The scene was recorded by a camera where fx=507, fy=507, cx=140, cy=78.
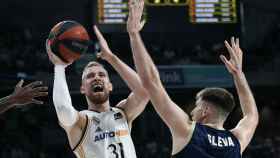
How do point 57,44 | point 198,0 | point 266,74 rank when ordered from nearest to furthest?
point 57,44 → point 198,0 → point 266,74

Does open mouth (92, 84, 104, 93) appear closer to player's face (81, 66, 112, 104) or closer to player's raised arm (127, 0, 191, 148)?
player's face (81, 66, 112, 104)

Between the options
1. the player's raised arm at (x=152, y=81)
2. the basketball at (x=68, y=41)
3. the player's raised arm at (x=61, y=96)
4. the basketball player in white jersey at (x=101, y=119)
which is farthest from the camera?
the basketball player in white jersey at (x=101, y=119)

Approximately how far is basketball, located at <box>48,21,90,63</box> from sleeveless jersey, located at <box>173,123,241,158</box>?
1.17 meters

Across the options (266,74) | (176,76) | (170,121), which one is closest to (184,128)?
(170,121)

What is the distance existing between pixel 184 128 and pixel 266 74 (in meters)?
11.2

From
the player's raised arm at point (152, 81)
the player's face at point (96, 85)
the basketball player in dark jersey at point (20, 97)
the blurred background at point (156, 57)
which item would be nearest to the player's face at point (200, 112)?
the player's raised arm at point (152, 81)

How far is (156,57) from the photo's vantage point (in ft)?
44.9

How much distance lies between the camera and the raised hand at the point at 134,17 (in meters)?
3.23

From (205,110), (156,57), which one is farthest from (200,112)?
(156,57)

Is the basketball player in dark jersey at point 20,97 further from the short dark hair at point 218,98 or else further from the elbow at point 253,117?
the elbow at point 253,117

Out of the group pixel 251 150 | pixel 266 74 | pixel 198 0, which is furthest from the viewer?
pixel 266 74

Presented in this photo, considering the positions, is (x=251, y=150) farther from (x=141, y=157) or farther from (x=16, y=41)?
(x=16, y=41)

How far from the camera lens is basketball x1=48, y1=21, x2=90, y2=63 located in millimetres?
3844

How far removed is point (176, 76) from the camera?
1269cm
